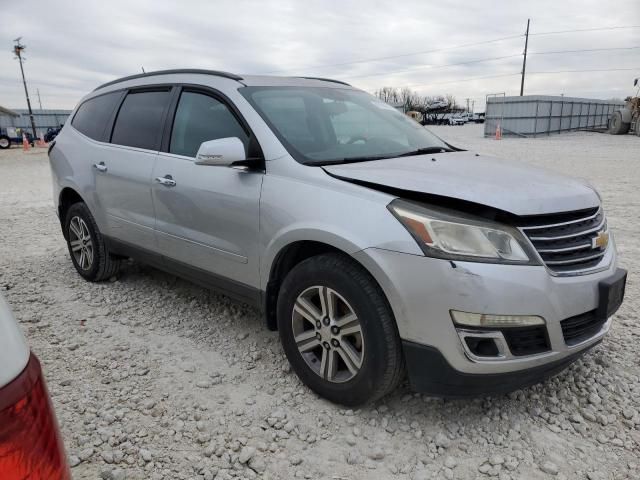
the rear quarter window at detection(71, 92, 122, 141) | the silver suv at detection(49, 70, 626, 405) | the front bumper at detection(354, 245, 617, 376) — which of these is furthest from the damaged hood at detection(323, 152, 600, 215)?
the rear quarter window at detection(71, 92, 122, 141)

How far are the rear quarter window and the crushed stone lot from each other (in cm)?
157

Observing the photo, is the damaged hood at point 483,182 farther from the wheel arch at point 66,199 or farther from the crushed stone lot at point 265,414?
the wheel arch at point 66,199

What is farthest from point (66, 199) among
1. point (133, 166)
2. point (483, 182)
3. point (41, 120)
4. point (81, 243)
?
point (41, 120)

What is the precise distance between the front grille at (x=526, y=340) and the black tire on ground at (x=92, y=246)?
11.4 feet

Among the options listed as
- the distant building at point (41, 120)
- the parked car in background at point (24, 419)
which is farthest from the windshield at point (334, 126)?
the distant building at point (41, 120)

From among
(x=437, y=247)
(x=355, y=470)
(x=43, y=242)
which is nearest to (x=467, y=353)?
(x=437, y=247)

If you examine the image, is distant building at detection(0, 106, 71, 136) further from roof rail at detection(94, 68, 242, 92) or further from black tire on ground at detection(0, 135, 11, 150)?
roof rail at detection(94, 68, 242, 92)

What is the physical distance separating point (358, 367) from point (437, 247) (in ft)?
2.40

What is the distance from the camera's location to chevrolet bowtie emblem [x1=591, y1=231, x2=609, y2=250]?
2467mm

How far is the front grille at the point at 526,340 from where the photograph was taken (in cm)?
215

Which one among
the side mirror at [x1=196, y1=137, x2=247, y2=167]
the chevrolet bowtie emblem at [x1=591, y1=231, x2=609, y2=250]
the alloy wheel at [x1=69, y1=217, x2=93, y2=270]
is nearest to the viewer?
the chevrolet bowtie emblem at [x1=591, y1=231, x2=609, y2=250]

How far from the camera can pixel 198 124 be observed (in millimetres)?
3393

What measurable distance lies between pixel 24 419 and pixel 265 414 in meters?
1.83

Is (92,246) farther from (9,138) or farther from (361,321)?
(9,138)
